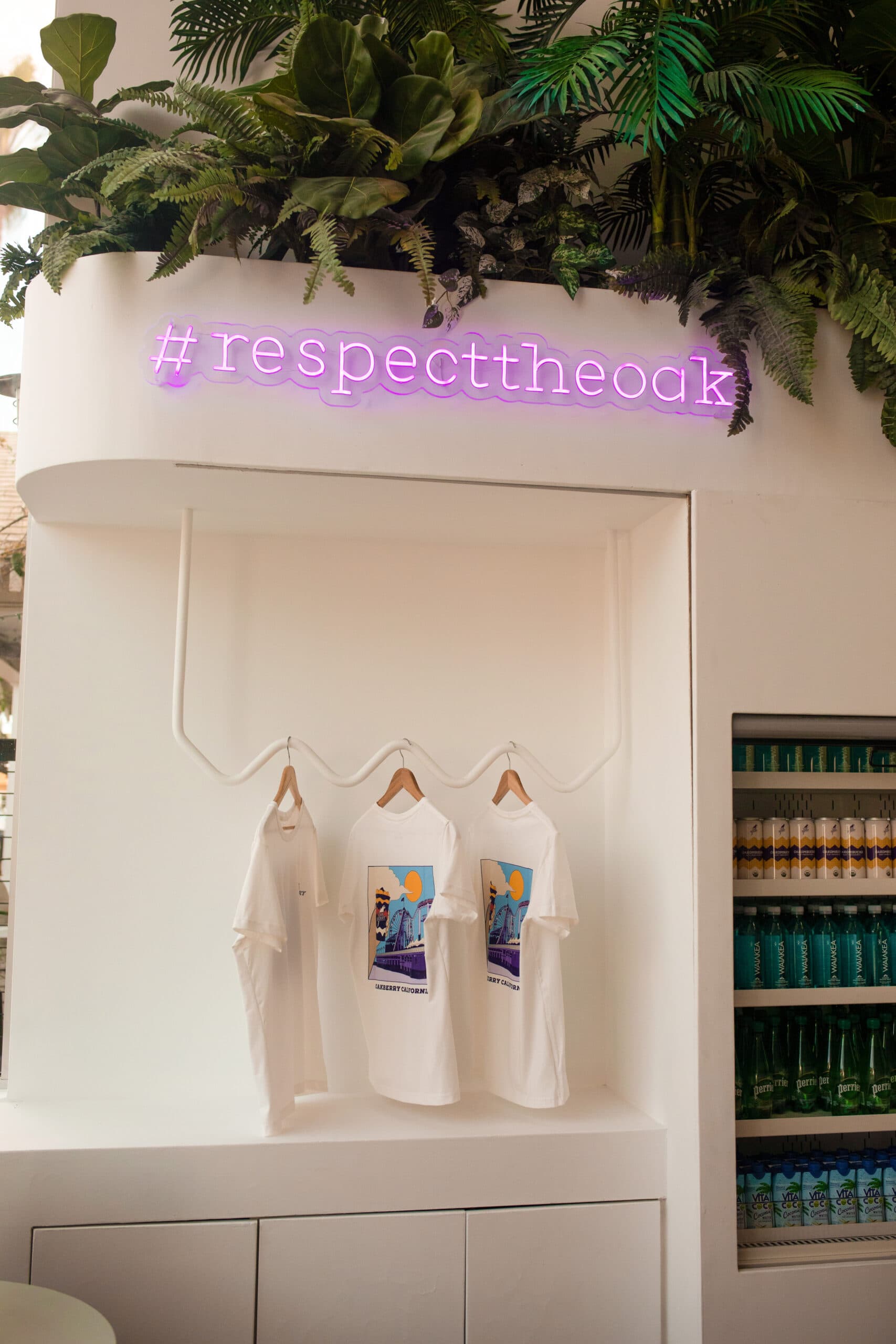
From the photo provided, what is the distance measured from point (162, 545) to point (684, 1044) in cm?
196

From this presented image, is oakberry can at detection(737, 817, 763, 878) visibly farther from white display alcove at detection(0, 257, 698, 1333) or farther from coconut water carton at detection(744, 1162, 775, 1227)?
coconut water carton at detection(744, 1162, 775, 1227)

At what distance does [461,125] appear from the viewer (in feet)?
7.30

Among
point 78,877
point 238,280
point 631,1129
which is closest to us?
point 238,280

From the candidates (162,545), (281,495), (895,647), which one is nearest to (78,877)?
(162,545)

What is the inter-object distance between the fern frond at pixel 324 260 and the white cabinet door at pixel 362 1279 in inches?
85.0

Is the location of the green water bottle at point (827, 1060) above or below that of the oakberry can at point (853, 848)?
below

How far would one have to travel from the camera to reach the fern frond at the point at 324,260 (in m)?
2.13

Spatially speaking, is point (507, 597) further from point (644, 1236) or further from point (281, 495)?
point (644, 1236)

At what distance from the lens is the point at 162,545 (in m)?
2.85

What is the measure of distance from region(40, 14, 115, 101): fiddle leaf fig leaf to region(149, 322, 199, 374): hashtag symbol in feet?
2.53

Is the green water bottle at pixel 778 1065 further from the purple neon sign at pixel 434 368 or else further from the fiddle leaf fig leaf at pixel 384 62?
the fiddle leaf fig leaf at pixel 384 62

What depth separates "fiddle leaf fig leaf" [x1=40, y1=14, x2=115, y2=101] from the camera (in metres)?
2.43

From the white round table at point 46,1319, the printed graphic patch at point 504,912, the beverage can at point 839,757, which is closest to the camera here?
the white round table at point 46,1319

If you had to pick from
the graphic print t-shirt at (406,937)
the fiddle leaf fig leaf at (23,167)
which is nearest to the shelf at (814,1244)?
the graphic print t-shirt at (406,937)
